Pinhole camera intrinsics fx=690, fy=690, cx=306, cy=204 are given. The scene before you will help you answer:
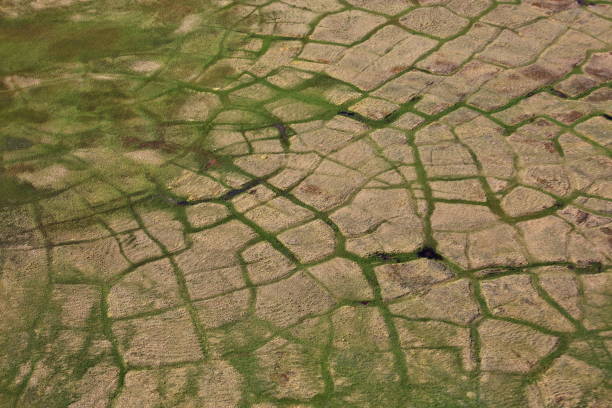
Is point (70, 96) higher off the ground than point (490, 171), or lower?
higher

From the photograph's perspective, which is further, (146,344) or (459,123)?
(459,123)

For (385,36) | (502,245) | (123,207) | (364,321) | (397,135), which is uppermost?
(385,36)

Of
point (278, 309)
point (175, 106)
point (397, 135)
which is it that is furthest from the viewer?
point (175, 106)

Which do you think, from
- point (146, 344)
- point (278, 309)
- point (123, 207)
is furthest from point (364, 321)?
point (123, 207)

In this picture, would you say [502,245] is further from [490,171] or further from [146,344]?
[146,344]

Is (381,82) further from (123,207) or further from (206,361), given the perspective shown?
(206,361)

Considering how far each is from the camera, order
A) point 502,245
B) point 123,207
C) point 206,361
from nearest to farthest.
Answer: point 206,361 → point 502,245 → point 123,207

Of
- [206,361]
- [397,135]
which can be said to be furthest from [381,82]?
[206,361]
